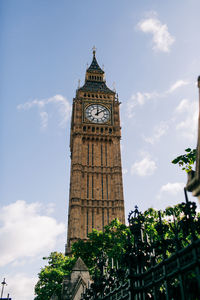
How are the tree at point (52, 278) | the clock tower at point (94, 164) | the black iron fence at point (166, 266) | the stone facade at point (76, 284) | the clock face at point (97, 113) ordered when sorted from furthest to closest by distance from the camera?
the clock face at point (97, 113), the clock tower at point (94, 164), the tree at point (52, 278), the stone facade at point (76, 284), the black iron fence at point (166, 266)

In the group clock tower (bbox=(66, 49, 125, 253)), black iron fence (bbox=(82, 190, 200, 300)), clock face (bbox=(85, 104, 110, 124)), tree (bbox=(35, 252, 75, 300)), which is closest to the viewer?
black iron fence (bbox=(82, 190, 200, 300))

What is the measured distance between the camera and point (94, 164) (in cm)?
4697

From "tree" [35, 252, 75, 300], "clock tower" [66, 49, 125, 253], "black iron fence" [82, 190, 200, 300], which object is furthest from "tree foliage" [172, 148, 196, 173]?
"clock tower" [66, 49, 125, 253]

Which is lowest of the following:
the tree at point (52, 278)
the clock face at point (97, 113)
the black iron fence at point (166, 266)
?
the black iron fence at point (166, 266)

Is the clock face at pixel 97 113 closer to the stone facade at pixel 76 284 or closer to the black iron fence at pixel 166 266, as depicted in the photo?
the stone facade at pixel 76 284

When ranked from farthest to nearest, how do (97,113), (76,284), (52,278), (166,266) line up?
1. (97,113)
2. (52,278)
3. (76,284)
4. (166,266)

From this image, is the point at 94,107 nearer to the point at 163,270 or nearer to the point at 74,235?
the point at 74,235

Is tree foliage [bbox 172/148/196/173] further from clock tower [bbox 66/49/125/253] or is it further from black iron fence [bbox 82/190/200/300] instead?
clock tower [bbox 66/49/125/253]

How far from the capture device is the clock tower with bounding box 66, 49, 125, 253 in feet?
139

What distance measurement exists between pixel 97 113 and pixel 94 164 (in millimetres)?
8989

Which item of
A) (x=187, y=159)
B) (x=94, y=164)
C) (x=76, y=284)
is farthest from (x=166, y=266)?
(x=94, y=164)

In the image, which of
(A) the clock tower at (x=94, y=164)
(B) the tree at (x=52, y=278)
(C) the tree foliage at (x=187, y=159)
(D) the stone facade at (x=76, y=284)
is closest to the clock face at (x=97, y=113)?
(A) the clock tower at (x=94, y=164)

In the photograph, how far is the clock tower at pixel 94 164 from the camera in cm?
4234

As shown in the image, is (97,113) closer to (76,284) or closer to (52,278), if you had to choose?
(52,278)
